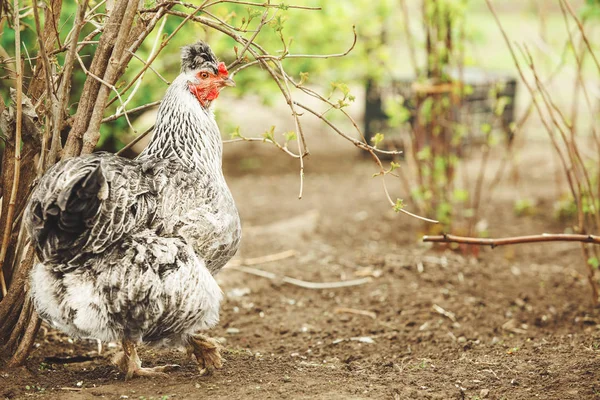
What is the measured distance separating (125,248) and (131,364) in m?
0.69

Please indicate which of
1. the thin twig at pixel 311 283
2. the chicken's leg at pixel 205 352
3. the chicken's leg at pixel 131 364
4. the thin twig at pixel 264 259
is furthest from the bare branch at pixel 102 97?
the thin twig at pixel 264 259

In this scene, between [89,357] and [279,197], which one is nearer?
[89,357]

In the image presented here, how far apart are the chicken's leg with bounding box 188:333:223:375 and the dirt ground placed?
0.07 metres

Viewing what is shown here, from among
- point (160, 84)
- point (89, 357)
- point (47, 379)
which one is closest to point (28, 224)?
point (47, 379)

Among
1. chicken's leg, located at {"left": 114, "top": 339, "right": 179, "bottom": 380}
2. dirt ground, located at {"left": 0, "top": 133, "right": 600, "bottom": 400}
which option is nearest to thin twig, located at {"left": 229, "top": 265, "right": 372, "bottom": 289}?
dirt ground, located at {"left": 0, "top": 133, "right": 600, "bottom": 400}

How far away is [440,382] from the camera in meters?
3.34

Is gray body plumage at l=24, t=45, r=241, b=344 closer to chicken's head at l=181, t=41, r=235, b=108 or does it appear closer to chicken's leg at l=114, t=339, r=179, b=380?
chicken's leg at l=114, t=339, r=179, b=380

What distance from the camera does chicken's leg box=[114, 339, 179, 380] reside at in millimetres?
3432

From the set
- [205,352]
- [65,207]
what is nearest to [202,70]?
[65,207]

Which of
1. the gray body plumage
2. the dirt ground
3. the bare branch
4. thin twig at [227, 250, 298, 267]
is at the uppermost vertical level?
the bare branch

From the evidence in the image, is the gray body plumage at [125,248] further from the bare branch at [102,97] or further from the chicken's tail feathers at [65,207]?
the bare branch at [102,97]

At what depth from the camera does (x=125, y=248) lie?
3094mm

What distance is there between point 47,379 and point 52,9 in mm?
1830

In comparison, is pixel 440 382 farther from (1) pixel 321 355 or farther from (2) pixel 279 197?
(2) pixel 279 197
